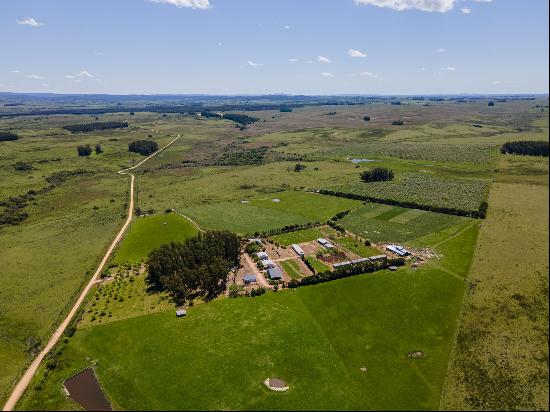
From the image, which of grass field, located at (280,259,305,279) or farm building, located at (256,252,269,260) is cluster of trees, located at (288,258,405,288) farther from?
farm building, located at (256,252,269,260)

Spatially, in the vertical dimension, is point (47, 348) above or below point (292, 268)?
below

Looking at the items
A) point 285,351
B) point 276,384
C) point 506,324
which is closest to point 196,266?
point 285,351

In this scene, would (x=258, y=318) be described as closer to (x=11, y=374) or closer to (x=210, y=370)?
(x=210, y=370)

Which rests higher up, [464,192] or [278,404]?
[464,192]

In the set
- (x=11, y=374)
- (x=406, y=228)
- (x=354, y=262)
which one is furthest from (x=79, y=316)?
(x=406, y=228)

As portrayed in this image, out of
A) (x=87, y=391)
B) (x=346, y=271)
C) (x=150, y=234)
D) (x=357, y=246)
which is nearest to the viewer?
(x=87, y=391)

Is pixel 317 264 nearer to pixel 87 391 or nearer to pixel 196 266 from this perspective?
pixel 196 266
